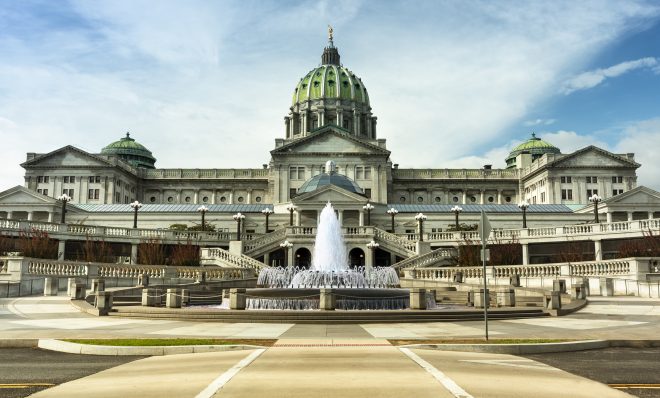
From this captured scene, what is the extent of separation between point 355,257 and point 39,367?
58983mm

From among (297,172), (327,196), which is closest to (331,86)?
(297,172)

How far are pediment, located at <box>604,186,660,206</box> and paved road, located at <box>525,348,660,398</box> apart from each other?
82.3 meters

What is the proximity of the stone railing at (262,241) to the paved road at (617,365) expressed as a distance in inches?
2006

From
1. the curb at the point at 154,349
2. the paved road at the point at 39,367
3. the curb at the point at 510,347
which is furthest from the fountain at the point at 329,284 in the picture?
the paved road at the point at 39,367

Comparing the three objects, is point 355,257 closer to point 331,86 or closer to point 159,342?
point 159,342

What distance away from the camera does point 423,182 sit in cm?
12331

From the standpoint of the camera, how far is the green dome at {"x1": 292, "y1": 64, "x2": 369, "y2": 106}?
14725 centimetres

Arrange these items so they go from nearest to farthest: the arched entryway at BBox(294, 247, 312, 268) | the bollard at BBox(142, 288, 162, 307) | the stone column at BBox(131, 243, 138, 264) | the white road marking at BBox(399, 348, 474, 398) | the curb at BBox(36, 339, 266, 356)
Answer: the white road marking at BBox(399, 348, 474, 398), the curb at BBox(36, 339, 266, 356), the bollard at BBox(142, 288, 162, 307), the stone column at BBox(131, 243, 138, 264), the arched entryway at BBox(294, 247, 312, 268)

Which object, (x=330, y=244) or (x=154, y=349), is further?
(x=330, y=244)

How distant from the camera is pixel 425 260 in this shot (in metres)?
55.5

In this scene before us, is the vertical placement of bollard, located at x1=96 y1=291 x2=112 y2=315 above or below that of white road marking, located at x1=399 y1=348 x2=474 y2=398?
above

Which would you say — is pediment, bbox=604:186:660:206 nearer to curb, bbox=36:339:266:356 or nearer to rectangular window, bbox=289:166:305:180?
rectangular window, bbox=289:166:305:180

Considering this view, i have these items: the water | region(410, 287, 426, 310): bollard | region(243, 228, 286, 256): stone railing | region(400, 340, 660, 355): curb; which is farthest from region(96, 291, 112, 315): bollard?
region(243, 228, 286, 256): stone railing

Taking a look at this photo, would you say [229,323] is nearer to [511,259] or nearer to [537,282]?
[537,282]
